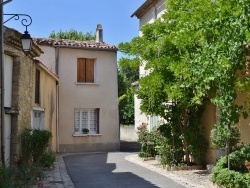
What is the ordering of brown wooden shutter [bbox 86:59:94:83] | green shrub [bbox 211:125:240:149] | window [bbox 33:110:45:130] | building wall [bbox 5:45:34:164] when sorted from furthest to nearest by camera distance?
brown wooden shutter [bbox 86:59:94:83], window [bbox 33:110:45:130], building wall [bbox 5:45:34:164], green shrub [bbox 211:125:240:149]

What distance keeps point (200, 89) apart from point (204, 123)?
5244mm

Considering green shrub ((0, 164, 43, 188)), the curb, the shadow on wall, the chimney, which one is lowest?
the shadow on wall

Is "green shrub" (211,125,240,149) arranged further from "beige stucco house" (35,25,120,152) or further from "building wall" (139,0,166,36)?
"beige stucco house" (35,25,120,152)

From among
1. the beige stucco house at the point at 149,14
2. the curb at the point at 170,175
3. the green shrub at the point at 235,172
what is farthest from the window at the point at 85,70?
the green shrub at the point at 235,172

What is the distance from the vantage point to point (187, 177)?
1221 cm

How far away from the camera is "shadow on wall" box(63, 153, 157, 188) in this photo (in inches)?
437

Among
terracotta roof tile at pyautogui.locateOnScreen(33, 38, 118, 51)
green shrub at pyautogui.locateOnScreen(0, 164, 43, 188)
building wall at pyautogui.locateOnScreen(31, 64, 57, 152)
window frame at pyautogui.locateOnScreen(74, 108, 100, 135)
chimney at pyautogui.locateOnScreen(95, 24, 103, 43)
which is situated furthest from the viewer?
chimney at pyautogui.locateOnScreen(95, 24, 103, 43)

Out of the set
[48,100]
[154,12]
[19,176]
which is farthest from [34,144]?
[154,12]

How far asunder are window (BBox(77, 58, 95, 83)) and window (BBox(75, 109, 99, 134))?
182 cm

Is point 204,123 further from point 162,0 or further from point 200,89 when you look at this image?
point 162,0

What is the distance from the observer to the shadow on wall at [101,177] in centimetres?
1111

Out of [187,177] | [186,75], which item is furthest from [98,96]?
[186,75]

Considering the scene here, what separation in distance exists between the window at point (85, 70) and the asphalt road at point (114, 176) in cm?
781

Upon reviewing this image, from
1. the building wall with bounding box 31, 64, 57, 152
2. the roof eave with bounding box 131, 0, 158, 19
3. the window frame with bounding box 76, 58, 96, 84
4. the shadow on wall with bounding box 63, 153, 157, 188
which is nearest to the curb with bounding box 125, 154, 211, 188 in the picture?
the shadow on wall with bounding box 63, 153, 157, 188
